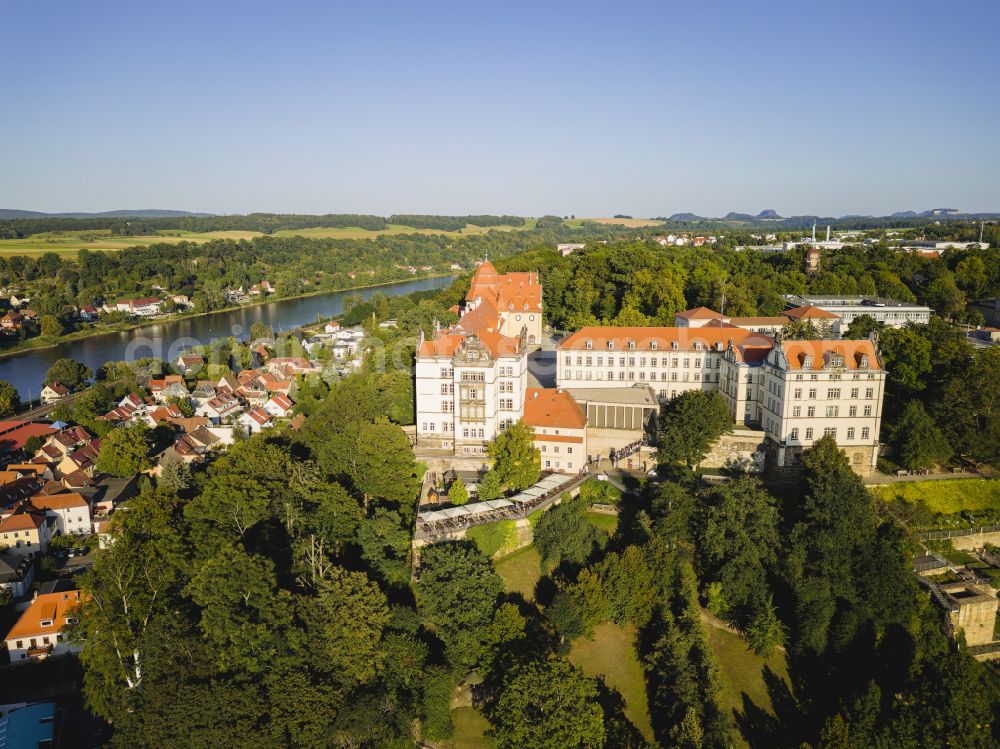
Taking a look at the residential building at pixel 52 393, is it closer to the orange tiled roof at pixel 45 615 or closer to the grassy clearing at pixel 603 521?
the orange tiled roof at pixel 45 615

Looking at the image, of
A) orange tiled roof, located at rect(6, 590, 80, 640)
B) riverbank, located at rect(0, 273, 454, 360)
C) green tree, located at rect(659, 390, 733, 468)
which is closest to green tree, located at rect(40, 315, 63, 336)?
riverbank, located at rect(0, 273, 454, 360)

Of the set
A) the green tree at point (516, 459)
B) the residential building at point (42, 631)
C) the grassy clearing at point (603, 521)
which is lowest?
the residential building at point (42, 631)

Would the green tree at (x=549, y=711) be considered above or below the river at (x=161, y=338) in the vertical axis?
below

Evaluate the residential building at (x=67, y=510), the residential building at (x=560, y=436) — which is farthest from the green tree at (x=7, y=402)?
the residential building at (x=560, y=436)

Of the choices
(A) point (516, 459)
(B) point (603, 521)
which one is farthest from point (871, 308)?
(A) point (516, 459)

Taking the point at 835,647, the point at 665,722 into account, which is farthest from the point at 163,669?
the point at 835,647

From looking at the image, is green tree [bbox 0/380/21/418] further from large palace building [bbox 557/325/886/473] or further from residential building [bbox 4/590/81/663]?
large palace building [bbox 557/325/886/473]

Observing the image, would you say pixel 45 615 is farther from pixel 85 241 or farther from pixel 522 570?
pixel 85 241

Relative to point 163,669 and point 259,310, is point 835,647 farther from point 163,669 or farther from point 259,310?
Answer: point 259,310
